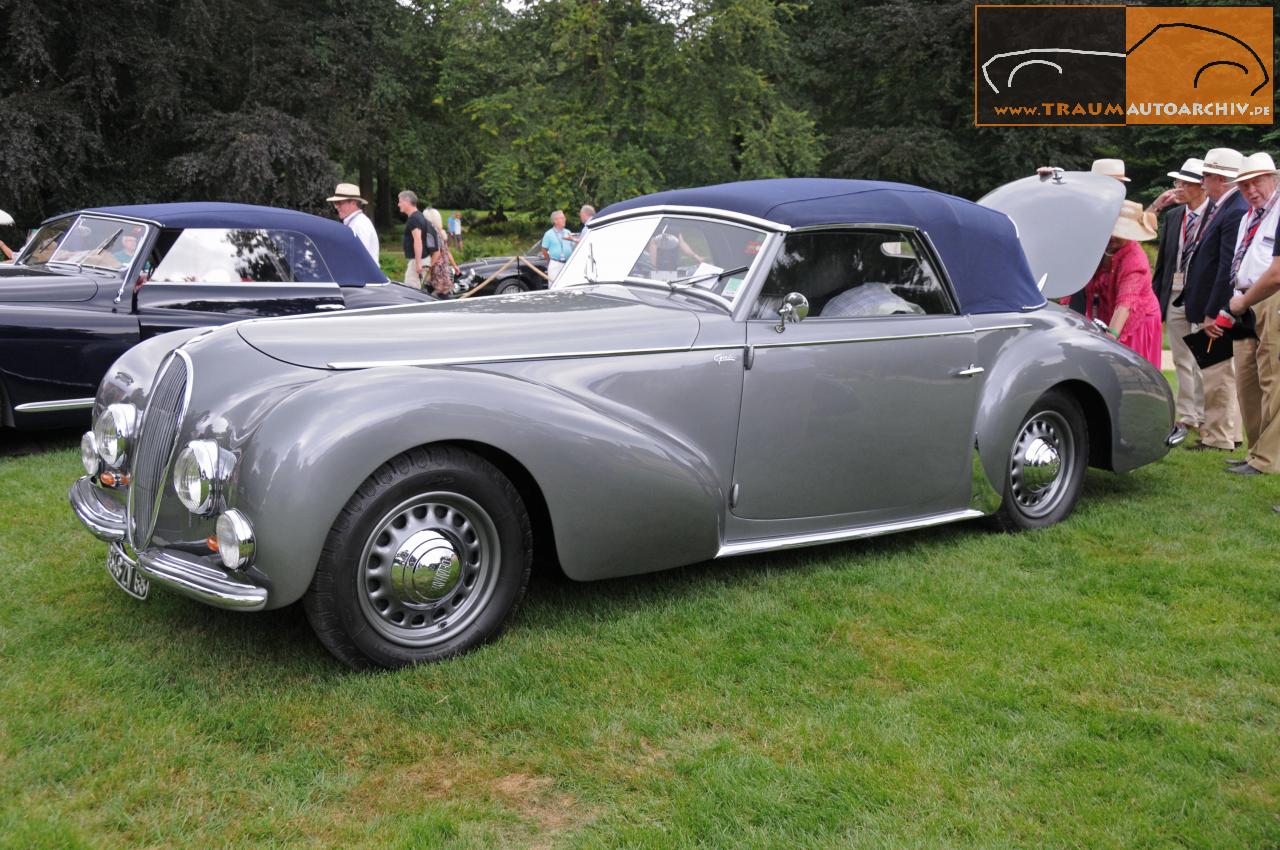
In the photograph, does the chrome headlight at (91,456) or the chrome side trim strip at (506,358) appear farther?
the chrome headlight at (91,456)

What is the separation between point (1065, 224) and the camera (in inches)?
247

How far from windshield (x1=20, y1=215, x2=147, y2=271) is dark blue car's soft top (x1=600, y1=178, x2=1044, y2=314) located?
13.1 ft

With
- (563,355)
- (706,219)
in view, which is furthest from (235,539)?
(706,219)

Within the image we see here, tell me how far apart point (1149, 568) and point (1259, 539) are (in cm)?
95

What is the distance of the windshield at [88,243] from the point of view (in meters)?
7.48

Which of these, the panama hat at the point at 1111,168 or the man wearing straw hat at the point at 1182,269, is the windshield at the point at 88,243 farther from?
the man wearing straw hat at the point at 1182,269

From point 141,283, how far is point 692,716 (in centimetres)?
576

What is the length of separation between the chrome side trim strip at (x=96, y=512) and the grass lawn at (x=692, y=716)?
384 mm

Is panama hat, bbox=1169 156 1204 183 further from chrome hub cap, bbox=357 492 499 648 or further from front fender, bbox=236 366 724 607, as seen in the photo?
chrome hub cap, bbox=357 492 499 648

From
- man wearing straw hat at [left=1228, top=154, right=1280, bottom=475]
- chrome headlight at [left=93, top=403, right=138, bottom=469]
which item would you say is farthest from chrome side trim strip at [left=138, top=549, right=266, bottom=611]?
man wearing straw hat at [left=1228, top=154, right=1280, bottom=475]

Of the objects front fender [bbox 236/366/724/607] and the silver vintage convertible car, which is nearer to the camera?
front fender [bbox 236/366/724/607]

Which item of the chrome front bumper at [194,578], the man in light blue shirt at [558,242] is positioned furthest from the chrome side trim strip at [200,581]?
the man in light blue shirt at [558,242]

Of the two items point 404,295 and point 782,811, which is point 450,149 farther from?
point 782,811

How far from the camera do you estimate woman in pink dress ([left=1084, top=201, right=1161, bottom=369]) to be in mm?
7277
